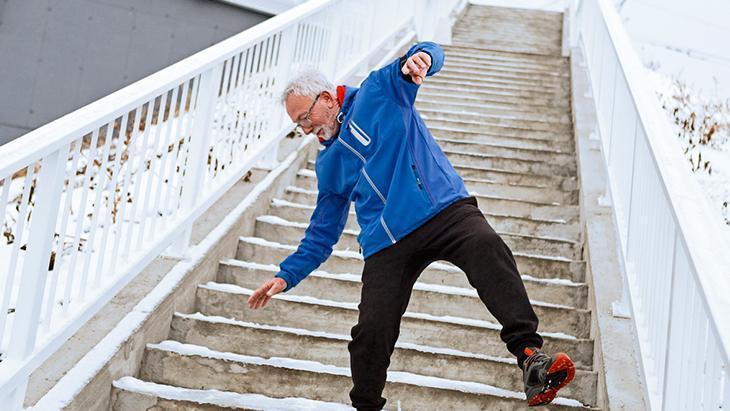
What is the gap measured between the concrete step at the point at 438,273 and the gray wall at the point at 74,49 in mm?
4609

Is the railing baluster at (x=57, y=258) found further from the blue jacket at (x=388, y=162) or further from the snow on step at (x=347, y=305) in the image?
the snow on step at (x=347, y=305)

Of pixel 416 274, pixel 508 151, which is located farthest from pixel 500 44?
pixel 416 274

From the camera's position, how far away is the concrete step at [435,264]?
14.1 feet

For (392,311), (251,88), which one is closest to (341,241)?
Answer: (251,88)

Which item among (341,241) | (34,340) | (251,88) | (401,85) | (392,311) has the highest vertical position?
(251,88)

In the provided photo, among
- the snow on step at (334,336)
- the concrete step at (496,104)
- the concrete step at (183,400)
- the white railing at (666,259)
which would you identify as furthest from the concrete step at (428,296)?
the concrete step at (496,104)

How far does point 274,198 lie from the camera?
508cm

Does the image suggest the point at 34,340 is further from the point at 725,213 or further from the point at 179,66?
the point at 725,213

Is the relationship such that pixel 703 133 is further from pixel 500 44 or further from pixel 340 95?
pixel 340 95

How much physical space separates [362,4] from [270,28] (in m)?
2.43

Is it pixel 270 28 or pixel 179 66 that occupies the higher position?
pixel 270 28

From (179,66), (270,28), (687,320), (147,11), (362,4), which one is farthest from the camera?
(147,11)

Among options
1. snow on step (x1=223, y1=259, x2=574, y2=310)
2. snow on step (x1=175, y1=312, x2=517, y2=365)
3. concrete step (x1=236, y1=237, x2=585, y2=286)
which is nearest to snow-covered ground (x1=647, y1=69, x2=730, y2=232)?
concrete step (x1=236, y1=237, x2=585, y2=286)

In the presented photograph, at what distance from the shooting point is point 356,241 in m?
4.66
